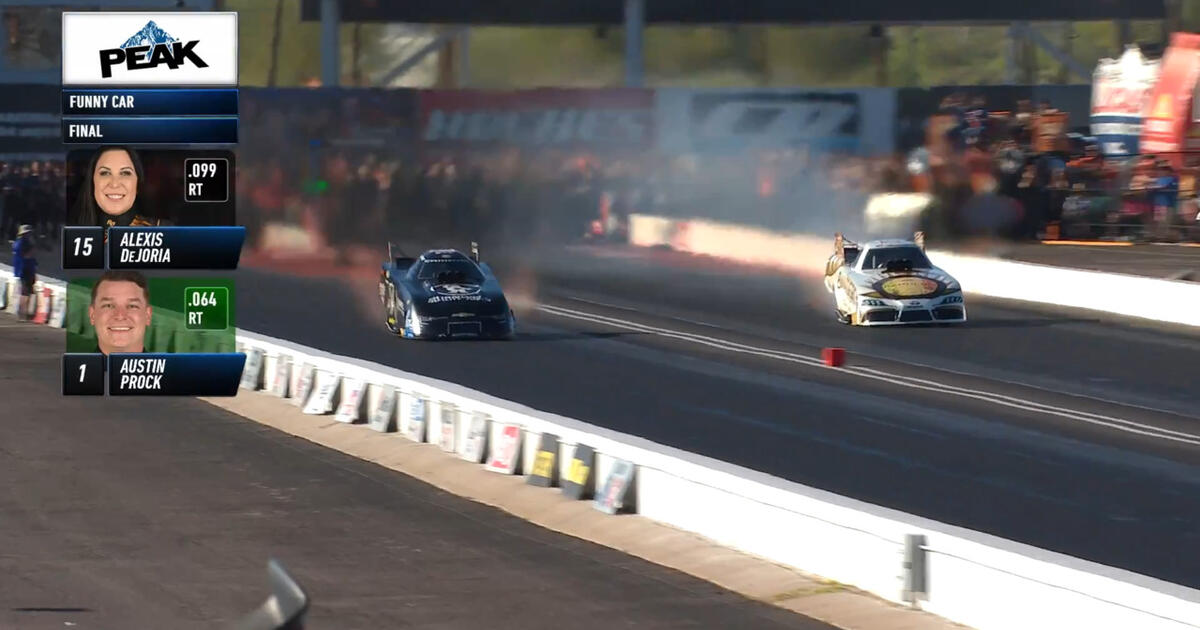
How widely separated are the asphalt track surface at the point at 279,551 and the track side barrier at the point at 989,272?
1704 centimetres

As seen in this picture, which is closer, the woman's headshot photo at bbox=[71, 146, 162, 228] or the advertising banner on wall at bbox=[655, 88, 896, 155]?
the woman's headshot photo at bbox=[71, 146, 162, 228]

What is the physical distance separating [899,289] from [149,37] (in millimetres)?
17095

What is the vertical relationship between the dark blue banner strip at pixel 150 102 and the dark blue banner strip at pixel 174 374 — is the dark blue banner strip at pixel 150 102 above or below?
above

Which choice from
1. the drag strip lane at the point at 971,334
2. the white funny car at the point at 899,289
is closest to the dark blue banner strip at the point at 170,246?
the drag strip lane at the point at 971,334

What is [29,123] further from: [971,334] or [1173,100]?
[971,334]

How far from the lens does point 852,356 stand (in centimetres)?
2811

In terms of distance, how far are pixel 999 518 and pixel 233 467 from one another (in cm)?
721

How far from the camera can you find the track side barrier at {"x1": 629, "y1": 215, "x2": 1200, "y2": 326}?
31719 mm

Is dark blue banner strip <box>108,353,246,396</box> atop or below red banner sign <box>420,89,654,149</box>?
below

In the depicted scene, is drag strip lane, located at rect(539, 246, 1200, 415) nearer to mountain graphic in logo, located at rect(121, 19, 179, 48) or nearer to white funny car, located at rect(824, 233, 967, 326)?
white funny car, located at rect(824, 233, 967, 326)

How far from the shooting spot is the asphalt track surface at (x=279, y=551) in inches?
447
